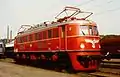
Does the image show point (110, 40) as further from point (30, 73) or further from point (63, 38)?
point (30, 73)

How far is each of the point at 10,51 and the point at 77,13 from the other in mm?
21078

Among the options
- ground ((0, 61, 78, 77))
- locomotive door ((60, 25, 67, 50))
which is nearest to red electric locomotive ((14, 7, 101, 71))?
locomotive door ((60, 25, 67, 50))

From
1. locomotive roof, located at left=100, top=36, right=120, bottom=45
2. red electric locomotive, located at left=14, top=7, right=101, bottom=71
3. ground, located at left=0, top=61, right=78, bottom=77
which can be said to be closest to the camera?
ground, located at left=0, top=61, right=78, bottom=77

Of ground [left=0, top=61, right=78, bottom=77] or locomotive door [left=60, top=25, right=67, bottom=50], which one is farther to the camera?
locomotive door [left=60, top=25, right=67, bottom=50]

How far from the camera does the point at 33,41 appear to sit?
24.3 m

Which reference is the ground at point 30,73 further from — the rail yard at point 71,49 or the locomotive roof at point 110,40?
the locomotive roof at point 110,40

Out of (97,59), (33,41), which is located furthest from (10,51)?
(97,59)

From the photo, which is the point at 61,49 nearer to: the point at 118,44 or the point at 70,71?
the point at 70,71

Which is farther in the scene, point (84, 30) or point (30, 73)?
point (84, 30)

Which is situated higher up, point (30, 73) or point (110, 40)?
point (110, 40)

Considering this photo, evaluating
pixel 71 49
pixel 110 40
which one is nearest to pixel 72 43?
pixel 71 49

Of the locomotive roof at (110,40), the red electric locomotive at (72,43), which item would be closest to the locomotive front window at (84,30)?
the red electric locomotive at (72,43)

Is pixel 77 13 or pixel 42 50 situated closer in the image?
pixel 77 13

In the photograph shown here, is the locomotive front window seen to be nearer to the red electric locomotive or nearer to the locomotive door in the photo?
the red electric locomotive
